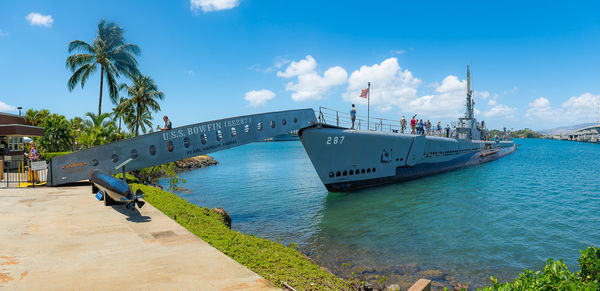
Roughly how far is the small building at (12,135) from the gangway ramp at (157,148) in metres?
17.0

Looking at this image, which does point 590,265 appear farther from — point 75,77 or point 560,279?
point 75,77

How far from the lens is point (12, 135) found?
29156 mm

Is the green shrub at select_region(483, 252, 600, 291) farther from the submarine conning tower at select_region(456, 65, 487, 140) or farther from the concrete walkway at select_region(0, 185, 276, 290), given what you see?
the submarine conning tower at select_region(456, 65, 487, 140)

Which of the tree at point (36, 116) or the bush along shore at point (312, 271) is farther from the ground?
the tree at point (36, 116)

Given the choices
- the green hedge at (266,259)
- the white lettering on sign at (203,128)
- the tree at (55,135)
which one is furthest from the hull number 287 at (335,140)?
the tree at (55,135)

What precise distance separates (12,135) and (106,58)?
1266cm

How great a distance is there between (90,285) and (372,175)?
2250 cm

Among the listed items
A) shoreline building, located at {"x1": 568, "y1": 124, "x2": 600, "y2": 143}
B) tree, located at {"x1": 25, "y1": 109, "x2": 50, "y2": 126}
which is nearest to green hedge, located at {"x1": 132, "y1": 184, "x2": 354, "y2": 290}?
tree, located at {"x1": 25, "y1": 109, "x2": 50, "y2": 126}

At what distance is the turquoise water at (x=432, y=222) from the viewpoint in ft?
38.5

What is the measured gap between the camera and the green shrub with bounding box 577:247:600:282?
5.37 m

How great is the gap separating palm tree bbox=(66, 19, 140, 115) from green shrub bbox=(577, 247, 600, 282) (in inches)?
1635

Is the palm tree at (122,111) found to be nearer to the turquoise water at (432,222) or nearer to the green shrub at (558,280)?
the turquoise water at (432,222)

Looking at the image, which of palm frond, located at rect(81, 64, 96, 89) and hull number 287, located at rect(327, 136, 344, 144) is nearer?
hull number 287, located at rect(327, 136, 344, 144)

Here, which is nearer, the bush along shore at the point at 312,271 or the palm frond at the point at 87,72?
Result: the bush along shore at the point at 312,271
